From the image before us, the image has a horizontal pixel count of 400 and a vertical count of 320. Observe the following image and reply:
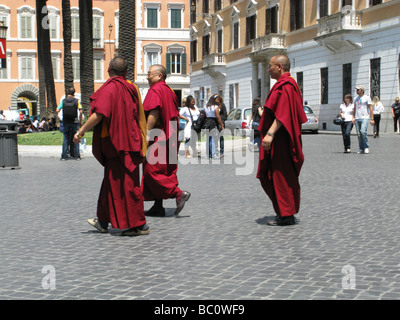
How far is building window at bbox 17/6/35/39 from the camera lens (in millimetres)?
62625

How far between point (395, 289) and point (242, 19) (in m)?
41.5

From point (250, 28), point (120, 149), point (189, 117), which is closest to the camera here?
point (120, 149)

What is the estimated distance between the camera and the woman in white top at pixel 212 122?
1742 centimetres

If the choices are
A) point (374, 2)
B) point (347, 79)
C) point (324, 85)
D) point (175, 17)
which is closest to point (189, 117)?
point (374, 2)

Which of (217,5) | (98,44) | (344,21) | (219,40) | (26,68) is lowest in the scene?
(26,68)

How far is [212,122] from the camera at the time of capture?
17.4m

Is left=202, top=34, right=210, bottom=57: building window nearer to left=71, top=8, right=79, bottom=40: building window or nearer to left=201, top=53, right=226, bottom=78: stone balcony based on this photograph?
left=201, top=53, right=226, bottom=78: stone balcony

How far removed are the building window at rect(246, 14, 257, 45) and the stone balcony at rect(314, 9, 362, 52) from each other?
10.4 m

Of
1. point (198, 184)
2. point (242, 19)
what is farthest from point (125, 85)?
point (242, 19)

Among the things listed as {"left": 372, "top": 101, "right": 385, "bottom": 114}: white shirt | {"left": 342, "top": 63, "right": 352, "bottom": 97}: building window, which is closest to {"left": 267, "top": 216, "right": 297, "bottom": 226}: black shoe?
{"left": 372, "top": 101, "right": 385, "bottom": 114}: white shirt

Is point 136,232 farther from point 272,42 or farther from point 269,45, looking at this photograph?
point 269,45

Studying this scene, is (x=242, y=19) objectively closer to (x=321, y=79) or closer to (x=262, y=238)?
(x=321, y=79)

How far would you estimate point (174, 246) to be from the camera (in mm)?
6336

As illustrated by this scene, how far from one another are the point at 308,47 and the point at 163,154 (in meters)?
29.6
